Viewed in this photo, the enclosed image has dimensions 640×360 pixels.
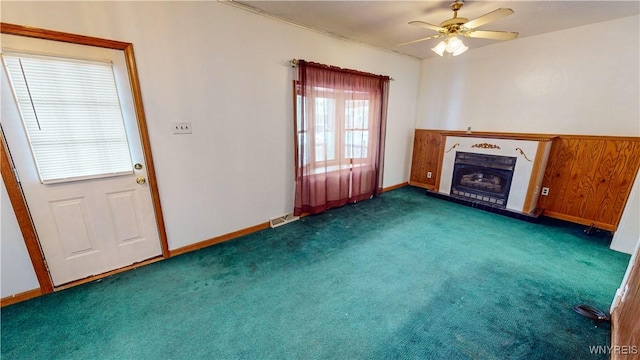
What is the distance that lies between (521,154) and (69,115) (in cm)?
502

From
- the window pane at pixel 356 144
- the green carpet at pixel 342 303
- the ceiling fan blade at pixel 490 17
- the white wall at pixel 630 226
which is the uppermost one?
the ceiling fan blade at pixel 490 17

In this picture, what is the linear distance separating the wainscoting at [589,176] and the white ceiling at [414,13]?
52.1 inches

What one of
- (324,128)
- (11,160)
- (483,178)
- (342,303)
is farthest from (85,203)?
(483,178)

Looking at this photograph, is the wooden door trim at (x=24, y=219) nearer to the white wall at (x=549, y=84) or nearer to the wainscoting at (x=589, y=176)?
the wainscoting at (x=589, y=176)

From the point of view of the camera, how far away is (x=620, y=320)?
1.51m

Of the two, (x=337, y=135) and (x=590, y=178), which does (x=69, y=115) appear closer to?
(x=337, y=135)

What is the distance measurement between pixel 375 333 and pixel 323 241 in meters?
1.27

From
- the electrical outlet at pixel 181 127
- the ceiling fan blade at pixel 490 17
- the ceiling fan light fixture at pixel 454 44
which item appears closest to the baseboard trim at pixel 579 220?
the ceiling fan light fixture at pixel 454 44

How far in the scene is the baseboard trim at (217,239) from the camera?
8.27 ft

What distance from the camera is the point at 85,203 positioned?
201 centimetres

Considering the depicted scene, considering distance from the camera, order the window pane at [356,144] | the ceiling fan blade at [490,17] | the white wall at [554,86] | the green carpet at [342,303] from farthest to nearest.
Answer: the window pane at [356,144]
the white wall at [554,86]
the ceiling fan blade at [490,17]
the green carpet at [342,303]

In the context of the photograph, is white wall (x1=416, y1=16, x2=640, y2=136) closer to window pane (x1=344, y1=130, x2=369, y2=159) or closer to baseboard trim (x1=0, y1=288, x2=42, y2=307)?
window pane (x1=344, y1=130, x2=369, y2=159)

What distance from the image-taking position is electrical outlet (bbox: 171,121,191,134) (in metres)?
2.27

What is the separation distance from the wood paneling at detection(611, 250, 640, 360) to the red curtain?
281 centimetres
